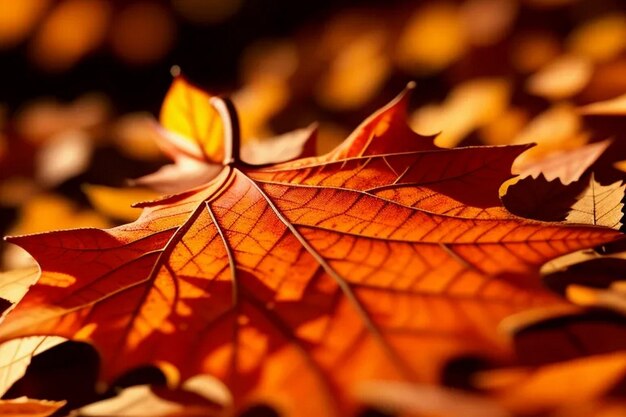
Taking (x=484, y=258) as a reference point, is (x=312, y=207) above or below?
above

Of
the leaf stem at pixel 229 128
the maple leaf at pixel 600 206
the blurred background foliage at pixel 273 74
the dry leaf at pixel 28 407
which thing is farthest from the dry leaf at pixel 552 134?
the dry leaf at pixel 28 407

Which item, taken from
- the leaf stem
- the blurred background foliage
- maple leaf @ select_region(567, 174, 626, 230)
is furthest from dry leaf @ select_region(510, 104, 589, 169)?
the leaf stem

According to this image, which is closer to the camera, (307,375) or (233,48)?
(307,375)

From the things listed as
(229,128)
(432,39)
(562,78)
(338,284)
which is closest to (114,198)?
(229,128)

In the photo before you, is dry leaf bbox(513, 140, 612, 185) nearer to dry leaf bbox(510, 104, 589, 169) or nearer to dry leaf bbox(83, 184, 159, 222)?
dry leaf bbox(510, 104, 589, 169)

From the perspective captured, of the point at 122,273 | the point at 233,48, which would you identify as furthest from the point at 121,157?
the point at 122,273

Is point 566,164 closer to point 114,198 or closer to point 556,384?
point 556,384

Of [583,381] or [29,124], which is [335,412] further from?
[29,124]

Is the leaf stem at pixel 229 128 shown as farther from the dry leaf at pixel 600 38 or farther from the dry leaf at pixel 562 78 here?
the dry leaf at pixel 600 38
